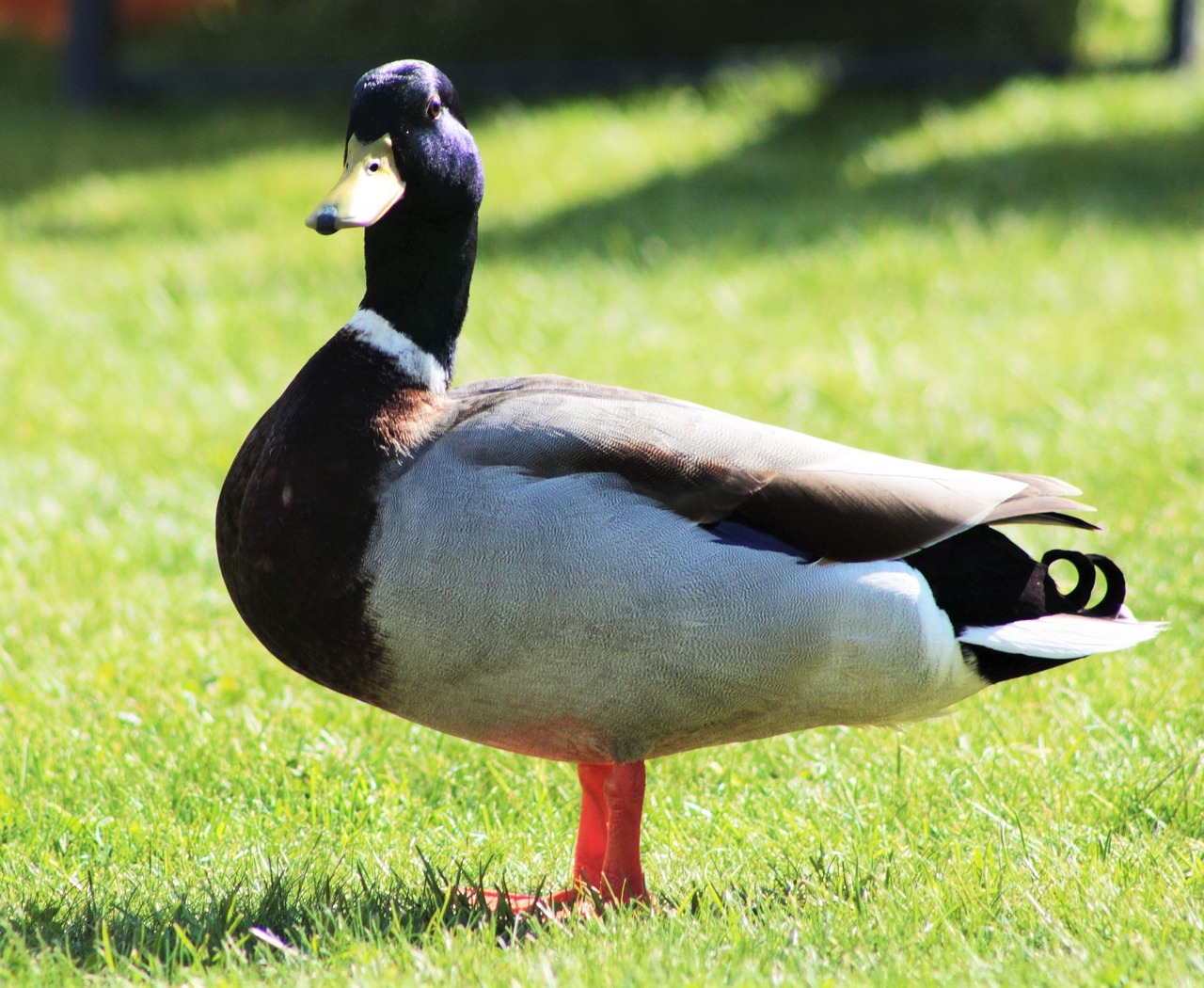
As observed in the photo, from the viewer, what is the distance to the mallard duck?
2.56m

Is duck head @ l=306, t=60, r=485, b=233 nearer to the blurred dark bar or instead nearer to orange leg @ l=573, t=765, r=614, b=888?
orange leg @ l=573, t=765, r=614, b=888

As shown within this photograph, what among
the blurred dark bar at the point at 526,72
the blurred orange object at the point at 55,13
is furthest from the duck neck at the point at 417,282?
the blurred orange object at the point at 55,13

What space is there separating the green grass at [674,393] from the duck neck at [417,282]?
2.76 feet

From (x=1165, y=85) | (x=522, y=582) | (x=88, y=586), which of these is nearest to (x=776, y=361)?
(x=88, y=586)

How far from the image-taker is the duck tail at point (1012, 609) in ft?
8.93

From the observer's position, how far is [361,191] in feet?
8.57

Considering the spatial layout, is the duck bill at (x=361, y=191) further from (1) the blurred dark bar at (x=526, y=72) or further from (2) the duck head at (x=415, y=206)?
(1) the blurred dark bar at (x=526, y=72)

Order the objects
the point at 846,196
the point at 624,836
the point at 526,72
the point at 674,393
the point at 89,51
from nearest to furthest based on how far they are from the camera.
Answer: the point at 624,836 < the point at 674,393 < the point at 846,196 < the point at 526,72 < the point at 89,51

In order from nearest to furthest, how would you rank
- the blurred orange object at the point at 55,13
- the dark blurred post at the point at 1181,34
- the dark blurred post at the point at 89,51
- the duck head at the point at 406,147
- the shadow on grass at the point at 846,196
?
the duck head at the point at 406,147 → the shadow on grass at the point at 846,196 → the dark blurred post at the point at 1181,34 → the dark blurred post at the point at 89,51 → the blurred orange object at the point at 55,13

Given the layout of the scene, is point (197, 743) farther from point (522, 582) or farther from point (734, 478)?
point (734, 478)

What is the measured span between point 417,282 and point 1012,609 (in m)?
1.16

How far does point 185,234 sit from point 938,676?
5802mm

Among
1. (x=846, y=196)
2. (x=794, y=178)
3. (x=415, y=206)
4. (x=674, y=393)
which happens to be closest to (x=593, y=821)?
(x=415, y=206)

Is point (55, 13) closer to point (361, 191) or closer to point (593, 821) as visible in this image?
point (361, 191)
